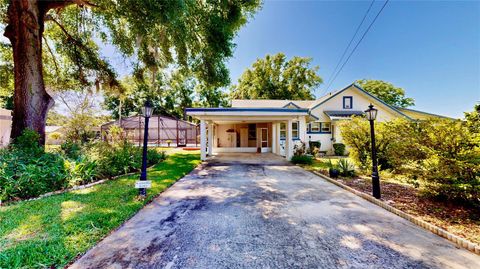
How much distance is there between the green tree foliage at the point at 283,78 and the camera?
94.1 feet

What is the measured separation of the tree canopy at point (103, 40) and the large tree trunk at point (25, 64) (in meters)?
0.03

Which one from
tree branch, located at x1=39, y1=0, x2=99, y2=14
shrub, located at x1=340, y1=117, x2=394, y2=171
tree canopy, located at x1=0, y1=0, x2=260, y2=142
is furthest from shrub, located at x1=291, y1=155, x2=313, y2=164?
tree branch, located at x1=39, y1=0, x2=99, y2=14

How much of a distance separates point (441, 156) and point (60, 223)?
24.6 ft

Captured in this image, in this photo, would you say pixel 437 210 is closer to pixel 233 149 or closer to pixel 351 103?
pixel 233 149

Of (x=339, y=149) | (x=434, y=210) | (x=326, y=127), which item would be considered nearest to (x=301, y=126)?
(x=326, y=127)

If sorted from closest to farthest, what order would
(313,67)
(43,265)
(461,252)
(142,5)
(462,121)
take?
(43,265)
(461,252)
(462,121)
(142,5)
(313,67)

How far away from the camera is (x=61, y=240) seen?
9.16ft

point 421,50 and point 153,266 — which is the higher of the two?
point 421,50

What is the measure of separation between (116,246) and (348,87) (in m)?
19.0

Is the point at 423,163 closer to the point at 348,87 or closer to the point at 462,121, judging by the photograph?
the point at 462,121

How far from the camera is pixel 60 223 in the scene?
3307mm

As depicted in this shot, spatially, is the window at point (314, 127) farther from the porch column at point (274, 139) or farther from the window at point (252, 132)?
the window at point (252, 132)

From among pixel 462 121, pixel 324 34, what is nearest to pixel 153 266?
pixel 462 121

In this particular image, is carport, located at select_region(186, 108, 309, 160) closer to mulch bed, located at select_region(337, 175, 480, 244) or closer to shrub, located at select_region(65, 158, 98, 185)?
mulch bed, located at select_region(337, 175, 480, 244)
